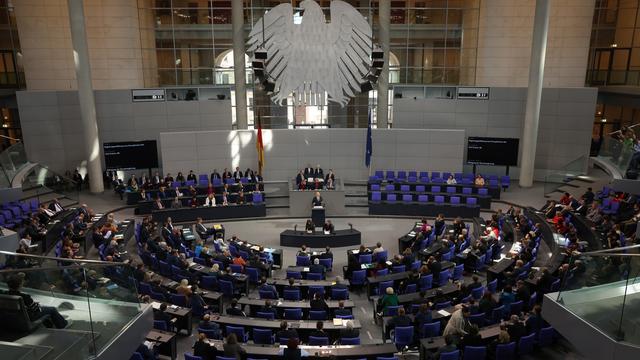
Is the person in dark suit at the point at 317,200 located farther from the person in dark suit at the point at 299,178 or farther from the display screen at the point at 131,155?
the display screen at the point at 131,155

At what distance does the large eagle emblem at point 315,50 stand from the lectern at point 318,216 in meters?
5.58

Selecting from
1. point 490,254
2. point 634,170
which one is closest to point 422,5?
point 634,170

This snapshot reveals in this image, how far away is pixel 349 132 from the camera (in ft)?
77.7

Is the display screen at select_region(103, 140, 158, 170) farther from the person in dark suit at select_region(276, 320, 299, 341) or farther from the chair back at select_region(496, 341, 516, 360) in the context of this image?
the chair back at select_region(496, 341, 516, 360)

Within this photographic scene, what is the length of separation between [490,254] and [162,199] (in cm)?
1266

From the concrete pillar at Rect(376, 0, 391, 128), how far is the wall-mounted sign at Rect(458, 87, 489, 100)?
3.96 metres

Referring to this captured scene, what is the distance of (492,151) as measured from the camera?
24.4m

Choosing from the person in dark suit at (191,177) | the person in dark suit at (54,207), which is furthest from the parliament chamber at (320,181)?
the person in dark suit at (191,177)

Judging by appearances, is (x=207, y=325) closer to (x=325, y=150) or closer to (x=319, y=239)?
(x=319, y=239)

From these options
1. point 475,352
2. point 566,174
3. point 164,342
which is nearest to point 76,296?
point 164,342

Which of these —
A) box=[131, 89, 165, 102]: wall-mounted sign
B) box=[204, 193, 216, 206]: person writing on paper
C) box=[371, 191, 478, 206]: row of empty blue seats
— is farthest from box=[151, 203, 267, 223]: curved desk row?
box=[131, 89, 165, 102]: wall-mounted sign

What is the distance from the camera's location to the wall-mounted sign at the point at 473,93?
2503 cm

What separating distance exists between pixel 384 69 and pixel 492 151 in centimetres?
663

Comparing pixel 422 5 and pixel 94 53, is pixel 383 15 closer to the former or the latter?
pixel 422 5
